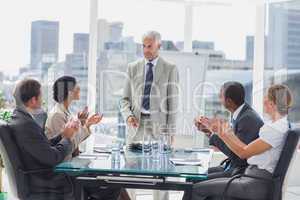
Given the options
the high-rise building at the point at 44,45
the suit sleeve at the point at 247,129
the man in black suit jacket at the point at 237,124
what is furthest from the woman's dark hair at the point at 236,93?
the high-rise building at the point at 44,45

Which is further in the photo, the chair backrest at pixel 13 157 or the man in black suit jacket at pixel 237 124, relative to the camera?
the man in black suit jacket at pixel 237 124

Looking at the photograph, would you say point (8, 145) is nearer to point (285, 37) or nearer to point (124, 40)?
point (124, 40)

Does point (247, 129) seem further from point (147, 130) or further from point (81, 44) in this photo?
point (81, 44)

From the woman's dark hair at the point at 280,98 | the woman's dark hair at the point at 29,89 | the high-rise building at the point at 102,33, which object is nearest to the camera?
the woman's dark hair at the point at 280,98

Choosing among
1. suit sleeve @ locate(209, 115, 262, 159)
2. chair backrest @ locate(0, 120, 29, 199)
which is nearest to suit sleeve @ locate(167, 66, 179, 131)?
suit sleeve @ locate(209, 115, 262, 159)

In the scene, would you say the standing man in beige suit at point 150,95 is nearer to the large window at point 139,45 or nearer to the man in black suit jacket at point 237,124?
the man in black suit jacket at point 237,124

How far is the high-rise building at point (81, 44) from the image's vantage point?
198 inches

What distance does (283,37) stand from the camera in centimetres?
518

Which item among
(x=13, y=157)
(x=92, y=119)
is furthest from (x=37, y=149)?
(x=92, y=119)

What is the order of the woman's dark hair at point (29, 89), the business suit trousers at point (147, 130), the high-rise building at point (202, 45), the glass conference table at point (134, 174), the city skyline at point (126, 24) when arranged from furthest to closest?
the high-rise building at point (202, 45)
the city skyline at point (126, 24)
the business suit trousers at point (147, 130)
the woman's dark hair at point (29, 89)
the glass conference table at point (134, 174)

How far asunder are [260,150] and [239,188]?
10.8 inches

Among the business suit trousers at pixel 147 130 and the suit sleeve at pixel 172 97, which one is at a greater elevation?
the suit sleeve at pixel 172 97

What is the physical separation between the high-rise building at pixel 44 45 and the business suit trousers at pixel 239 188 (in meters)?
2.86

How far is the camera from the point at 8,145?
273cm
